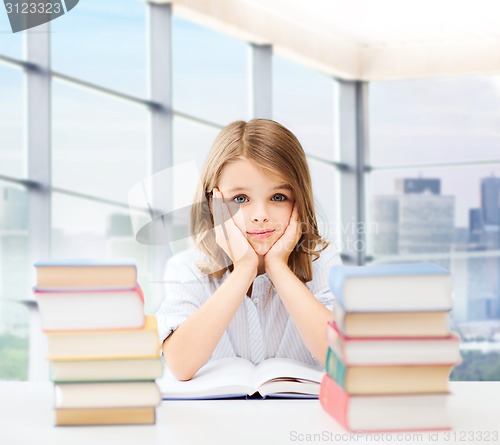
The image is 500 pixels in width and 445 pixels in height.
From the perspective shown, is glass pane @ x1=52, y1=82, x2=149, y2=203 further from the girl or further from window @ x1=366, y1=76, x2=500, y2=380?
→ the girl

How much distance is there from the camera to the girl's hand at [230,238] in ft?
4.86

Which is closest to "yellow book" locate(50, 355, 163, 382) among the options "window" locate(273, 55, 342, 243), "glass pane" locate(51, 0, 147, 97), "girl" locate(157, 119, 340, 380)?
"girl" locate(157, 119, 340, 380)

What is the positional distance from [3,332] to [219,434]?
13.8ft

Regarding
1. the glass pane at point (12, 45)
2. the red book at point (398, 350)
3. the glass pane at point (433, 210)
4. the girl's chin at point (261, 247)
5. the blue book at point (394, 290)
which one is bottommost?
the red book at point (398, 350)

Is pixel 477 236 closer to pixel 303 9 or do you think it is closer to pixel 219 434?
pixel 303 9

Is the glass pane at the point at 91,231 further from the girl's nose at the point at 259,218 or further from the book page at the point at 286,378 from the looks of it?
the book page at the point at 286,378

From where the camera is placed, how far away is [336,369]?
97 cm

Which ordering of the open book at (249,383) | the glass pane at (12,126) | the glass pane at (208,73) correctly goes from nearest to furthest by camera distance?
1. the open book at (249,383)
2. the glass pane at (12,126)
3. the glass pane at (208,73)

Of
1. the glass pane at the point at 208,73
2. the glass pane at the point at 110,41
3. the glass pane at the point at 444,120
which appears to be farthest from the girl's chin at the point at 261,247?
the glass pane at the point at 444,120

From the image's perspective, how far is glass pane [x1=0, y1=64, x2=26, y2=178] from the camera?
4609 mm

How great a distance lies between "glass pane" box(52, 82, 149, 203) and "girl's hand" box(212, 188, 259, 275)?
138 inches

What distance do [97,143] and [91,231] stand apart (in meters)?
0.61

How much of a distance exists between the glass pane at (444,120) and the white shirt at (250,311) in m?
5.93

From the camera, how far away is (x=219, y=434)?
3.09 feet
